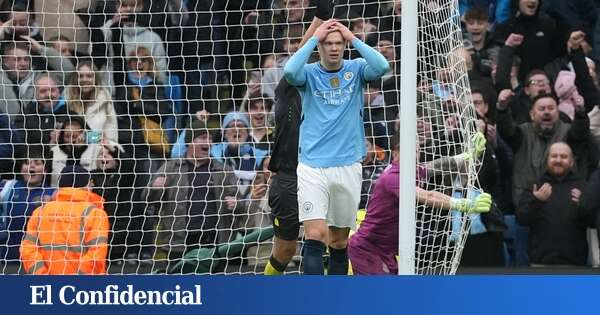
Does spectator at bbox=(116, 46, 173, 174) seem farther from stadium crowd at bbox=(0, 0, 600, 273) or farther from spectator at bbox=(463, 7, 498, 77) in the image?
spectator at bbox=(463, 7, 498, 77)

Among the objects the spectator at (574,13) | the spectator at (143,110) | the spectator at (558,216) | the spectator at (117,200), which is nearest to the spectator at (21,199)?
the spectator at (117,200)

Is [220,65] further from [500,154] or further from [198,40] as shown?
[500,154]

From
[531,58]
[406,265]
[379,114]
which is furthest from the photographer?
[531,58]

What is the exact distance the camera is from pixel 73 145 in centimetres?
1317

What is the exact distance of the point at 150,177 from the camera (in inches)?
518

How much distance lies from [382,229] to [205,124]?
7.63ft

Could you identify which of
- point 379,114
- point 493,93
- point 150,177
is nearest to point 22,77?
point 150,177

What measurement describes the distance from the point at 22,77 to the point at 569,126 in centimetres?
402

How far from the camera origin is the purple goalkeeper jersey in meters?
11.2

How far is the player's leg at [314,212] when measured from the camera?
34.9 feet

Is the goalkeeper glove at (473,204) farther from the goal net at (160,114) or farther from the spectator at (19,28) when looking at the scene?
the spectator at (19,28)

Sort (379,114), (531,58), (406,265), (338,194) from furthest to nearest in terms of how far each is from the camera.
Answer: (531,58), (379,114), (338,194), (406,265)

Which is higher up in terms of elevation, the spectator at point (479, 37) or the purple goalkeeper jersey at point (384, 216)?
the spectator at point (479, 37)

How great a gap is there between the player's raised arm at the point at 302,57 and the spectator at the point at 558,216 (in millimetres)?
2852
